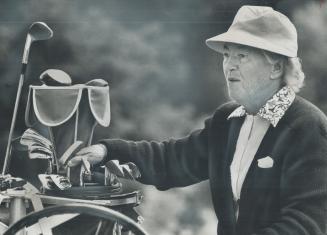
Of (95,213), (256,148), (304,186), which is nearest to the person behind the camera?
(95,213)

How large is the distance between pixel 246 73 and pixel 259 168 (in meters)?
0.46

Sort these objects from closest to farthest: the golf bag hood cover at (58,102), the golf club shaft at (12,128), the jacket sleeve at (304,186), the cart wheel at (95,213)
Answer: the cart wheel at (95,213) < the jacket sleeve at (304,186) < the golf bag hood cover at (58,102) < the golf club shaft at (12,128)

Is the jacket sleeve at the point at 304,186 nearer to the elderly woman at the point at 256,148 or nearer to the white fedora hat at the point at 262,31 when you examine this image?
the elderly woman at the point at 256,148

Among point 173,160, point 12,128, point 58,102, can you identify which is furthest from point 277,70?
point 12,128

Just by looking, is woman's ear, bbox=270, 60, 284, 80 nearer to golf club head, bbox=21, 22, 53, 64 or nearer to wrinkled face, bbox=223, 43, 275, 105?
wrinkled face, bbox=223, 43, 275, 105

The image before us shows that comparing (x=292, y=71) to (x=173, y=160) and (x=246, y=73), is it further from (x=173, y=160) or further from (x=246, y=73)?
(x=173, y=160)

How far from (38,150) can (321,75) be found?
4.93ft

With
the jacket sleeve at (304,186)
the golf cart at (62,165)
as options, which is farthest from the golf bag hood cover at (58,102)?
the jacket sleeve at (304,186)

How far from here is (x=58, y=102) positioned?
2.29 meters

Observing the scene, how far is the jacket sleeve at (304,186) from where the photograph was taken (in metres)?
2.18

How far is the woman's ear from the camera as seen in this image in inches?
91.9

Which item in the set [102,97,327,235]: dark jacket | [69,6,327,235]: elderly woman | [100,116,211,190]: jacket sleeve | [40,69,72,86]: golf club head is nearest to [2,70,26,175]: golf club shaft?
[40,69,72,86]: golf club head

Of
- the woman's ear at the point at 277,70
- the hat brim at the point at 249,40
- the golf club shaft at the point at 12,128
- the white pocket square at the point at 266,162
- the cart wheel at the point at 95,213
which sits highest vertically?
the hat brim at the point at 249,40

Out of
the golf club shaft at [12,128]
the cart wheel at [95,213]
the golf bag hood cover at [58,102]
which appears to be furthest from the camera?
the golf club shaft at [12,128]
